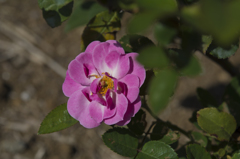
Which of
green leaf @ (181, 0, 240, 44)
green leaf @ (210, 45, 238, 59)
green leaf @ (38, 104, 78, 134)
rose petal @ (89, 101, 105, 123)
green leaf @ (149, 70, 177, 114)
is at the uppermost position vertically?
green leaf @ (181, 0, 240, 44)

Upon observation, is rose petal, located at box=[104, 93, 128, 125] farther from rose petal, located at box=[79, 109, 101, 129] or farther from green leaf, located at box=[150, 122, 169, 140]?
green leaf, located at box=[150, 122, 169, 140]

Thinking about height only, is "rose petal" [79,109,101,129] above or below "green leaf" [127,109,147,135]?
above

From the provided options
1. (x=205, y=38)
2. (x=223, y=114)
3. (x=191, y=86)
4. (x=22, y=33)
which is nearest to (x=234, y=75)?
(x=223, y=114)

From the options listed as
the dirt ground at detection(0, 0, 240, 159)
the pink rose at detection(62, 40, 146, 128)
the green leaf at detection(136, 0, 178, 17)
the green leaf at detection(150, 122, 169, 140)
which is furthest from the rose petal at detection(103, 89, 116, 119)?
the dirt ground at detection(0, 0, 240, 159)

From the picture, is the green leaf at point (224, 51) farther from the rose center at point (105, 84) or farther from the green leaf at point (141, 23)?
the green leaf at point (141, 23)

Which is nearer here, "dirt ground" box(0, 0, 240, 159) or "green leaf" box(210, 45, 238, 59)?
"green leaf" box(210, 45, 238, 59)

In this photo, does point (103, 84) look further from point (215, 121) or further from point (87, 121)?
point (215, 121)

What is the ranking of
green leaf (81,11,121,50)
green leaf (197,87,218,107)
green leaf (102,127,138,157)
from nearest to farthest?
1. green leaf (102,127,138,157)
2. green leaf (81,11,121,50)
3. green leaf (197,87,218,107)

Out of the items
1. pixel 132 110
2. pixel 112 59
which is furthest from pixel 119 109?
pixel 112 59

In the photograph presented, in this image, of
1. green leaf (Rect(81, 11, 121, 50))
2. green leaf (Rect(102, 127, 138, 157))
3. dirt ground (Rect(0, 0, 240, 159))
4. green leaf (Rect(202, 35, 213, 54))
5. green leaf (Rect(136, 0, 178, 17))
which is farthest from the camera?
dirt ground (Rect(0, 0, 240, 159))
